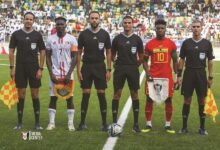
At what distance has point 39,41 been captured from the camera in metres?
9.43

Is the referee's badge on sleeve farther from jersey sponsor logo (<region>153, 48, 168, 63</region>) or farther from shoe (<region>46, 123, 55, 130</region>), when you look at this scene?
shoe (<region>46, 123, 55, 130</region>)

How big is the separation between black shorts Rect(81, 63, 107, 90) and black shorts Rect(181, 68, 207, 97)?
58.0 inches

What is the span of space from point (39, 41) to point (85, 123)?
188cm

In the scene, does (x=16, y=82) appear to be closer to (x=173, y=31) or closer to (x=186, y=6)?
(x=173, y=31)

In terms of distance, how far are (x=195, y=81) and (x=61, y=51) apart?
2458 mm

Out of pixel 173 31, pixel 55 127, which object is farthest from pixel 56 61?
pixel 173 31

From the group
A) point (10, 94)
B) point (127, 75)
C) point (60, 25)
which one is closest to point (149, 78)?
point (127, 75)

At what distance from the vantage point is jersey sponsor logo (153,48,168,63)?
927cm

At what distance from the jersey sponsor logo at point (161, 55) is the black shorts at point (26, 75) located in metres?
2.17

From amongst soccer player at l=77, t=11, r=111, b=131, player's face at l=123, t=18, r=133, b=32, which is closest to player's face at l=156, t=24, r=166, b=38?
player's face at l=123, t=18, r=133, b=32

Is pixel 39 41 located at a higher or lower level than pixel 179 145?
higher

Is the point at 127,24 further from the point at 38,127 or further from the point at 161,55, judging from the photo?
the point at 38,127

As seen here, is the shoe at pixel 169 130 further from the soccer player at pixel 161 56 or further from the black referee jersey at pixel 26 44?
the black referee jersey at pixel 26 44

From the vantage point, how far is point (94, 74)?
9344 mm
